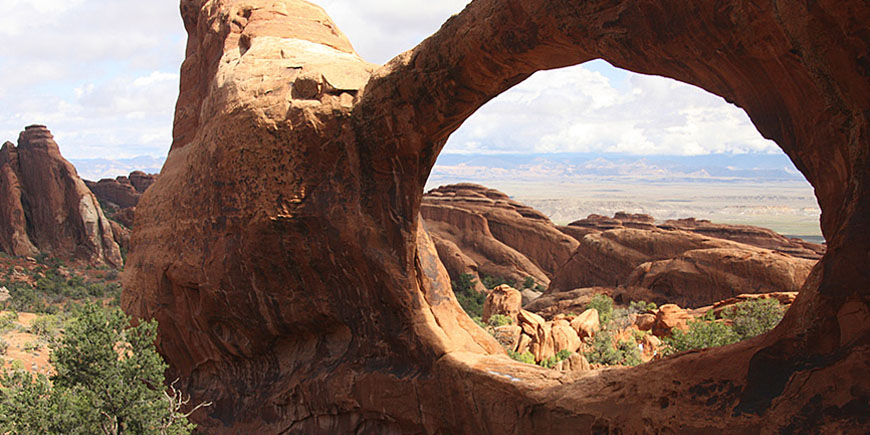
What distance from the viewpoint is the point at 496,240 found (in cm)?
5781

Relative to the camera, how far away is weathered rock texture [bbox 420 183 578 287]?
177ft

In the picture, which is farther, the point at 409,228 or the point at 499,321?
the point at 499,321

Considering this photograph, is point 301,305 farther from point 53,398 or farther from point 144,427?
point 53,398

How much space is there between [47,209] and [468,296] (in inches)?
1560

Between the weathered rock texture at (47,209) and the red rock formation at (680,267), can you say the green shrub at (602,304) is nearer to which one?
the red rock formation at (680,267)

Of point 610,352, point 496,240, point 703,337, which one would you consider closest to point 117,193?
point 496,240

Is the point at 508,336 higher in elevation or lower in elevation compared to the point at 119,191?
lower

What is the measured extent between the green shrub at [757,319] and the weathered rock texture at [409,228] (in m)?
6.80

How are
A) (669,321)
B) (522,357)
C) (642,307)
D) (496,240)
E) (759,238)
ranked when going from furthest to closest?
(496,240) < (759,238) < (642,307) < (669,321) < (522,357)

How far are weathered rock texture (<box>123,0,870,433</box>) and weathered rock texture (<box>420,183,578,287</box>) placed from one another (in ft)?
131

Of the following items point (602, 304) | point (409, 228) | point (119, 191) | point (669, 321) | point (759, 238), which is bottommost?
point (602, 304)

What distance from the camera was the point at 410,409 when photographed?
29.7 ft

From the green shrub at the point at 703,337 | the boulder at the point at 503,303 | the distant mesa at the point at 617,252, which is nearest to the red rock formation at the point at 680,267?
the distant mesa at the point at 617,252

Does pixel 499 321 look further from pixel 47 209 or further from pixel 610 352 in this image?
pixel 47 209
